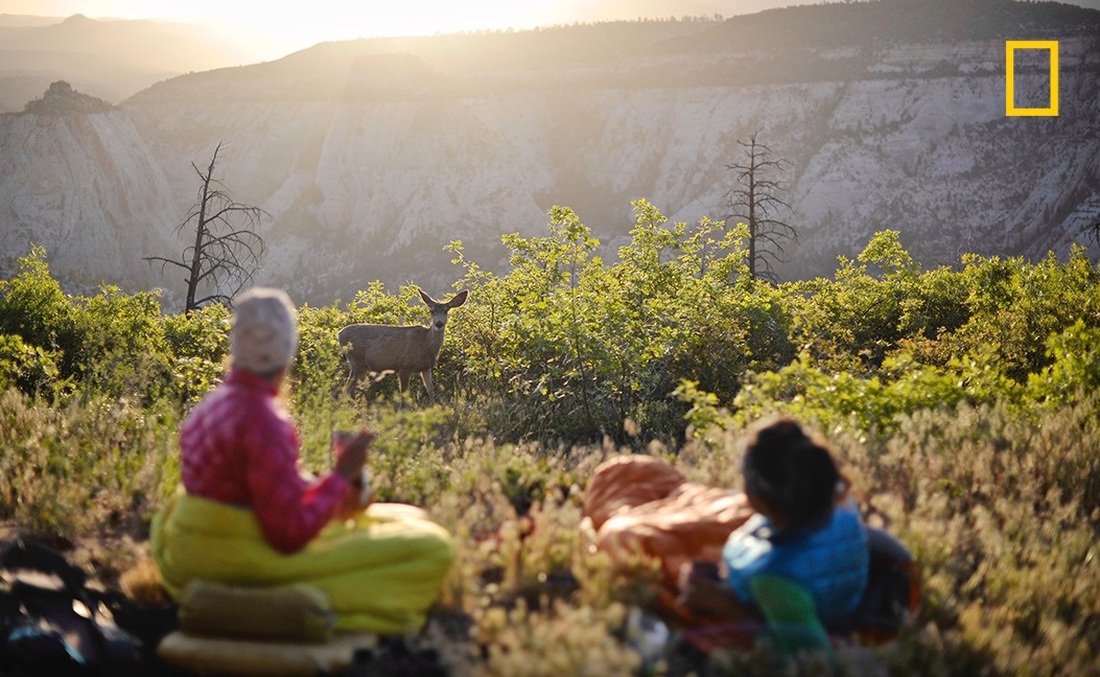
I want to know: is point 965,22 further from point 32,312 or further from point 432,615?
point 432,615

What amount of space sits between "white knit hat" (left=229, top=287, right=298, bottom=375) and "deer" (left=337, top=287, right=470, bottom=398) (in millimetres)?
10049

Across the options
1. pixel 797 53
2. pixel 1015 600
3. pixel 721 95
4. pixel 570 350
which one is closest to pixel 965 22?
pixel 797 53

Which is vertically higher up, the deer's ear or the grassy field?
the deer's ear

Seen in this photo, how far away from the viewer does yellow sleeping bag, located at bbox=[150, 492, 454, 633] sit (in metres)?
4.17

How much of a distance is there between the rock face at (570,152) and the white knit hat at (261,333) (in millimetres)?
47857

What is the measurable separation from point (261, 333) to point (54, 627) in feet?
6.16

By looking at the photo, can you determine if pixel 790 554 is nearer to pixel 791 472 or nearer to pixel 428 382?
pixel 791 472

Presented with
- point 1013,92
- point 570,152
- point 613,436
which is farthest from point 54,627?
point 1013,92

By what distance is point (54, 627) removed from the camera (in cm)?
447

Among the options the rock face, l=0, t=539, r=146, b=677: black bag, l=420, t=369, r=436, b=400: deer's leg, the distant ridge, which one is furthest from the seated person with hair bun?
the distant ridge

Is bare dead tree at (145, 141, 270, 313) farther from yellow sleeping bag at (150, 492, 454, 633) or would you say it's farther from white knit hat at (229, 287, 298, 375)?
white knit hat at (229, 287, 298, 375)

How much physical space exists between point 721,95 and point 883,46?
1337 centimetres

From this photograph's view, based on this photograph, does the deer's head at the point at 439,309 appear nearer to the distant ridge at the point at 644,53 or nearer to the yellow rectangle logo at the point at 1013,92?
the distant ridge at the point at 644,53

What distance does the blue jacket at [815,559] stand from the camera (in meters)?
4.06
